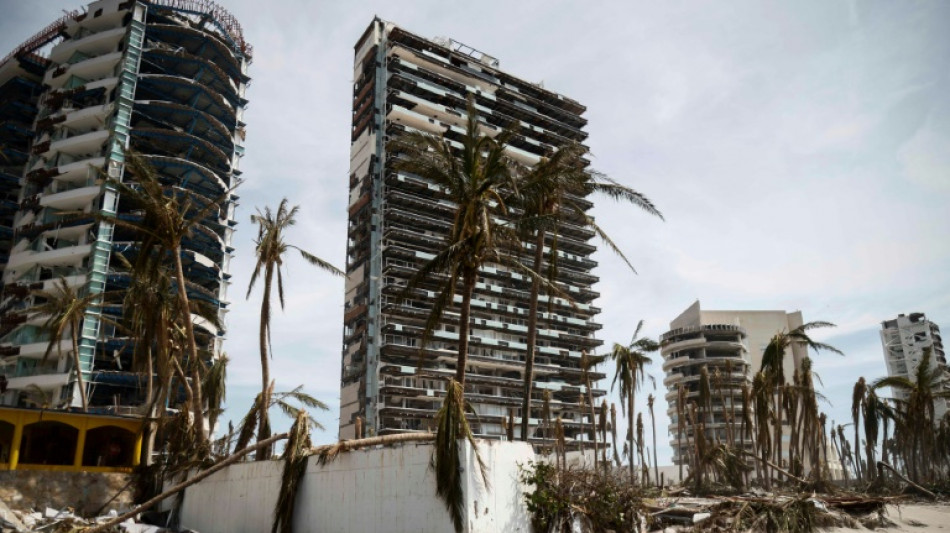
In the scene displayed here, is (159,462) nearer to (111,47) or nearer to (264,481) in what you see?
(264,481)

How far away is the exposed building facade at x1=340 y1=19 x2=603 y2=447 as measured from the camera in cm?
7412

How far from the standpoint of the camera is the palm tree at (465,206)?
60.0 ft

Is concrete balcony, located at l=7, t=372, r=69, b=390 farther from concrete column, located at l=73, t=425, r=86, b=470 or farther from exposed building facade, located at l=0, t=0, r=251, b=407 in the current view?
concrete column, located at l=73, t=425, r=86, b=470

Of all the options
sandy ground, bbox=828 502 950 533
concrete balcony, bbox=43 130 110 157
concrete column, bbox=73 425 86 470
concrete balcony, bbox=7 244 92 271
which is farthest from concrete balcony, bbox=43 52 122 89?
sandy ground, bbox=828 502 950 533

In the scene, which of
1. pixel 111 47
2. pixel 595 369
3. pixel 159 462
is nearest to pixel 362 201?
pixel 111 47

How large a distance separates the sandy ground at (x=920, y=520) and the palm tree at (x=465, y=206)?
47.8 feet

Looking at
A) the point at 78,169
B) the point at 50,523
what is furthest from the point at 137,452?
the point at 78,169

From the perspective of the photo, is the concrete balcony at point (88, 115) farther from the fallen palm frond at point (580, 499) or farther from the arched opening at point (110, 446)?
the fallen palm frond at point (580, 499)

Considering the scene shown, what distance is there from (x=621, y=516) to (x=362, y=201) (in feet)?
226

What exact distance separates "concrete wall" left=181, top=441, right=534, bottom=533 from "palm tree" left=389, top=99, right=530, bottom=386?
3067mm

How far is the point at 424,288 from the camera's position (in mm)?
69250

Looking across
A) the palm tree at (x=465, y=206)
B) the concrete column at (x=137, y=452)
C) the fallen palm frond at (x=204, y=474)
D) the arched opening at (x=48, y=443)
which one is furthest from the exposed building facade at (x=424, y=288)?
the palm tree at (x=465, y=206)

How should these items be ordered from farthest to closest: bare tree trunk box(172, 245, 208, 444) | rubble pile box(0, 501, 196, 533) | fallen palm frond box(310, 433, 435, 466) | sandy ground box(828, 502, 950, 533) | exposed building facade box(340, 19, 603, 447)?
exposed building facade box(340, 19, 603, 447) → sandy ground box(828, 502, 950, 533) → bare tree trunk box(172, 245, 208, 444) → rubble pile box(0, 501, 196, 533) → fallen palm frond box(310, 433, 435, 466)

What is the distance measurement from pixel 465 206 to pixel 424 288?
167ft
